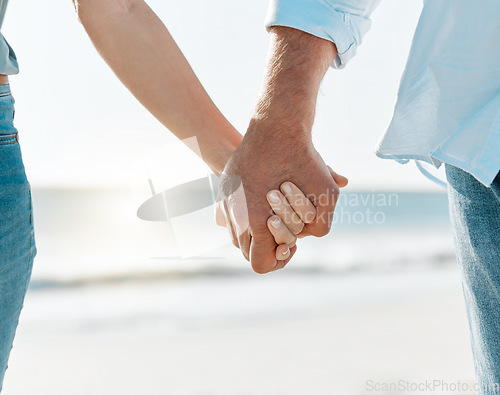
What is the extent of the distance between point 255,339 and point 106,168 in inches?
576

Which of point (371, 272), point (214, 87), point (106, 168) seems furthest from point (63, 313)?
point (106, 168)

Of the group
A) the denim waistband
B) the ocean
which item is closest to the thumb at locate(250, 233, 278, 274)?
the denim waistband

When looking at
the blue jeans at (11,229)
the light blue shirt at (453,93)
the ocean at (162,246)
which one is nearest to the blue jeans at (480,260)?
the light blue shirt at (453,93)

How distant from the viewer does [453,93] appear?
104 cm

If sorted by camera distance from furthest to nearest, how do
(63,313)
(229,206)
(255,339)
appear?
(63,313) < (255,339) < (229,206)

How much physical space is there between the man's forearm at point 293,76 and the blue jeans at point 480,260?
1.18 feet

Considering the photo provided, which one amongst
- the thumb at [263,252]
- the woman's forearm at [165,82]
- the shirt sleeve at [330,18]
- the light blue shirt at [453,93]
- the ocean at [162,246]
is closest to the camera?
the light blue shirt at [453,93]

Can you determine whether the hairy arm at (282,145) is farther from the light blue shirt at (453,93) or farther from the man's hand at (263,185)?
the light blue shirt at (453,93)

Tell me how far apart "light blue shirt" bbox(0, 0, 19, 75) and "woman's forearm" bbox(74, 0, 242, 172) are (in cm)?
50

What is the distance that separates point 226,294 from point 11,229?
20.7ft

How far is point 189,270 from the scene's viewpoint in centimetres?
831

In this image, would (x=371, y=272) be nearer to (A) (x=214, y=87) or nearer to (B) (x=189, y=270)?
(B) (x=189, y=270)

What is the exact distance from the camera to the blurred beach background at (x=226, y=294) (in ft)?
12.3

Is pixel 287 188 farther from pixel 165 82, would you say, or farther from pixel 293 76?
pixel 165 82
